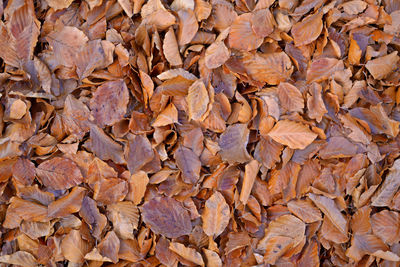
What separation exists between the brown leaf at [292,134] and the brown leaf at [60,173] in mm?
345

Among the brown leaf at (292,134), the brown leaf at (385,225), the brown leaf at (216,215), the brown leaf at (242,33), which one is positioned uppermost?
the brown leaf at (242,33)

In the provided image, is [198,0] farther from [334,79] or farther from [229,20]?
[334,79]

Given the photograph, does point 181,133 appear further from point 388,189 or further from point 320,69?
point 388,189

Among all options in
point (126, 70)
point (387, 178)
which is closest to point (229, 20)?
point (126, 70)

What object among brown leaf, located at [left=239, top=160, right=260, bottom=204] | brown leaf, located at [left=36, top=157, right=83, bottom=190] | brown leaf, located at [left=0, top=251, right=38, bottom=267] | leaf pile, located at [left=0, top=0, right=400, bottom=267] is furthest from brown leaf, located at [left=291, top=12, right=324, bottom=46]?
brown leaf, located at [left=0, top=251, right=38, bottom=267]

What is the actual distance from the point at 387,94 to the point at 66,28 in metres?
0.60

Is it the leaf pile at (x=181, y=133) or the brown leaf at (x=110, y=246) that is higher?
the leaf pile at (x=181, y=133)

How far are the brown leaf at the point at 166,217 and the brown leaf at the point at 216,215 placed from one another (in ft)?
0.12

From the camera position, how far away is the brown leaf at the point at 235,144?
70 cm

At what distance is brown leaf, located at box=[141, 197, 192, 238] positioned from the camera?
2.29 feet

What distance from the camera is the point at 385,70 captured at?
757 millimetres

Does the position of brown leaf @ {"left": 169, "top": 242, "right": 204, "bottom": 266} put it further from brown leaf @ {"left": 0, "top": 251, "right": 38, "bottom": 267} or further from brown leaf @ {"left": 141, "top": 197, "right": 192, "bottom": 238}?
brown leaf @ {"left": 0, "top": 251, "right": 38, "bottom": 267}

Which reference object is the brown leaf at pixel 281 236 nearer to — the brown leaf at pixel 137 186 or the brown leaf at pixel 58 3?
the brown leaf at pixel 137 186

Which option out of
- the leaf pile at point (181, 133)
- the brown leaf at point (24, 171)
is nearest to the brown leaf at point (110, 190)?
the leaf pile at point (181, 133)
